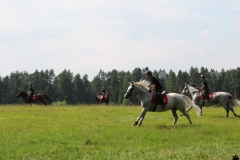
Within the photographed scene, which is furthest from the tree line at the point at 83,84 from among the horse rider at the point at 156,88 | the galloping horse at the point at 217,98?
the horse rider at the point at 156,88

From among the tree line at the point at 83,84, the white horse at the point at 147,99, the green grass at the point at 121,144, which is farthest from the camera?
the tree line at the point at 83,84

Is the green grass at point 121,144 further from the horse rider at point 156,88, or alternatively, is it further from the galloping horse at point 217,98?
the galloping horse at point 217,98

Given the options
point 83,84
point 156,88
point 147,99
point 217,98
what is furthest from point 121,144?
point 83,84

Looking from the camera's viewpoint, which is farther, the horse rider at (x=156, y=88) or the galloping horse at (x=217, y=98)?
the galloping horse at (x=217, y=98)

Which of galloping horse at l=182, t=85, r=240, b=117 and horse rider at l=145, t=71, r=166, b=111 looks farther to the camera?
galloping horse at l=182, t=85, r=240, b=117

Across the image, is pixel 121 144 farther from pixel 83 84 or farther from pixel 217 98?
pixel 83 84

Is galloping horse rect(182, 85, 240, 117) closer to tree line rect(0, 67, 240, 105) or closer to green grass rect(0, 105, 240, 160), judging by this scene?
green grass rect(0, 105, 240, 160)

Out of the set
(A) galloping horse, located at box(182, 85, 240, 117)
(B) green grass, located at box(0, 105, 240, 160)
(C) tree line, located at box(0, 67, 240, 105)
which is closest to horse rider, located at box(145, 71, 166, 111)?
(B) green grass, located at box(0, 105, 240, 160)

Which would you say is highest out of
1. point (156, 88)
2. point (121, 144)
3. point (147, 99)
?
point (156, 88)

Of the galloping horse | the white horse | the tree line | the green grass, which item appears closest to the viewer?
the green grass

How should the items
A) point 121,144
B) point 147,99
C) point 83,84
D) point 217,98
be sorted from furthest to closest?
point 83,84, point 217,98, point 147,99, point 121,144

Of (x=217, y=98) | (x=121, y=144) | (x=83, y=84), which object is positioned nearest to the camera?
(x=121, y=144)

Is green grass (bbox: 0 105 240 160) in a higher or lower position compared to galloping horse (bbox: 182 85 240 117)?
lower

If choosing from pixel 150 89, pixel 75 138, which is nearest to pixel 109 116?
pixel 150 89
